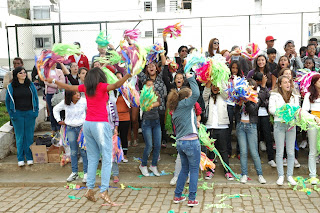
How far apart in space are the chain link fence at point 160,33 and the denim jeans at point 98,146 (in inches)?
122

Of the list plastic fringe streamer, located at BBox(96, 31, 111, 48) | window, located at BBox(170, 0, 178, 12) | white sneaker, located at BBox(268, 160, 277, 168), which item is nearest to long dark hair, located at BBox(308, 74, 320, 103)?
white sneaker, located at BBox(268, 160, 277, 168)

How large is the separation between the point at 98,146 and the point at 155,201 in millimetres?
1192

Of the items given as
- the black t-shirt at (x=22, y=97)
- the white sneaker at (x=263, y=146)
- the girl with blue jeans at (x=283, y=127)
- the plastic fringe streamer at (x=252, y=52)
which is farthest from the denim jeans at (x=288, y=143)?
the black t-shirt at (x=22, y=97)

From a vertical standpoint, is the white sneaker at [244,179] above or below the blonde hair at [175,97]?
below

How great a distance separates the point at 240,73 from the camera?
5.84 metres

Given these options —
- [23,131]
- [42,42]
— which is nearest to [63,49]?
[23,131]

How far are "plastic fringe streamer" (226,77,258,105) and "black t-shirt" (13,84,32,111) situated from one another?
12.3 feet

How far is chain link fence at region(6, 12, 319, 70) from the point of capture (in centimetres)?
1070

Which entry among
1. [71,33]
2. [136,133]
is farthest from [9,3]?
[136,133]

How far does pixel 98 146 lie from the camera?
14.6 ft

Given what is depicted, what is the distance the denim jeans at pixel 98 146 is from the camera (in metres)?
4.29

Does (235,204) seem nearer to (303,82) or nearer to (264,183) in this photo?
(264,183)

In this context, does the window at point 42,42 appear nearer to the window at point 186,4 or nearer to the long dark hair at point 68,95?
the long dark hair at point 68,95

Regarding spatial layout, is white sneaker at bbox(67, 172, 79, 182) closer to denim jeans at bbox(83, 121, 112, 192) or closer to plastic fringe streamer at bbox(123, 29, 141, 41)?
denim jeans at bbox(83, 121, 112, 192)
